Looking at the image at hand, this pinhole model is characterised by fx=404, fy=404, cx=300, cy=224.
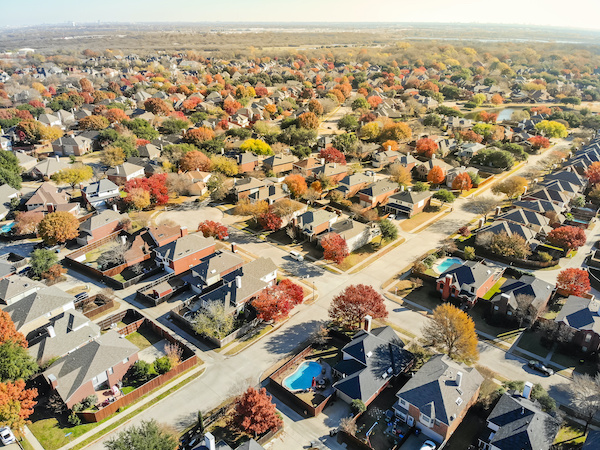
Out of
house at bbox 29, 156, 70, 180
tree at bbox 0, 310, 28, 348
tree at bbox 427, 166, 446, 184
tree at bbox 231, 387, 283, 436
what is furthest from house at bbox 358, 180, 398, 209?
house at bbox 29, 156, 70, 180

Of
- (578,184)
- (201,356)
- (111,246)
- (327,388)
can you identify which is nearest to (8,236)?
(111,246)

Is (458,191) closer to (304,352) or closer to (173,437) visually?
(304,352)

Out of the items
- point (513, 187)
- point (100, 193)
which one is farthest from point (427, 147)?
point (100, 193)

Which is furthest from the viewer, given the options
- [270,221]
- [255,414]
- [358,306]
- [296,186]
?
[296,186]

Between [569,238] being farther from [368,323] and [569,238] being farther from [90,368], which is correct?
[90,368]

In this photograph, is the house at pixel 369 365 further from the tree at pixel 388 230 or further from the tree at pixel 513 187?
the tree at pixel 513 187

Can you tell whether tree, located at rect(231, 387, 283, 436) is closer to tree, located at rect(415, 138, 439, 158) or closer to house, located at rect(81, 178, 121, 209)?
house, located at rect(81, 178, 121, 209)
